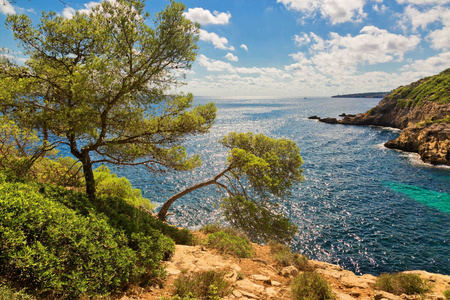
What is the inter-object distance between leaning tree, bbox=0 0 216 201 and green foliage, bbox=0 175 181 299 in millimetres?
3256

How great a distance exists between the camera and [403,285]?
8.84 metres

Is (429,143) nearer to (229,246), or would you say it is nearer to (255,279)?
(229,246)

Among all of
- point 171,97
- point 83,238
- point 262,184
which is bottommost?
point 262,184

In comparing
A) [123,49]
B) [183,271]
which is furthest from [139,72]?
[183,271]

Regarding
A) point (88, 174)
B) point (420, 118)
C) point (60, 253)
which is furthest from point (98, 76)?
point (420, 118)

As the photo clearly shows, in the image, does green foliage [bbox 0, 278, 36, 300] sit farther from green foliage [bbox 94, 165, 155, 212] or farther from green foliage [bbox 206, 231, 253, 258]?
green foliage [bbox 94, 165, 155, 212]

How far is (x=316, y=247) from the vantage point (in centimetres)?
1978

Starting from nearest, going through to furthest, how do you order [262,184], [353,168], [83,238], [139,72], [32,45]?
[83,238] < [32,45] < [139,72] < [262,184] < [353,168]

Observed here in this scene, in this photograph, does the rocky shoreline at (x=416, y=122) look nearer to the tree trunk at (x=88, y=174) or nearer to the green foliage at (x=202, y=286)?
the green foliage at (x=202, y=286)

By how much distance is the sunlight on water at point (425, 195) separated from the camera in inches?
1048

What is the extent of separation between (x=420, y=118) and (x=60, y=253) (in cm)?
9300

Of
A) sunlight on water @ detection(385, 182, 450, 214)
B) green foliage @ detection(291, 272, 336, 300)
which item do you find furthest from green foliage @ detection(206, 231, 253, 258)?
sunlight on water @ detection(385, 182, 450, 214)

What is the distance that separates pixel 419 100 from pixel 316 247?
84564 millimetres

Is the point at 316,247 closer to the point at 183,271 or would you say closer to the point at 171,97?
the point at 183,271
